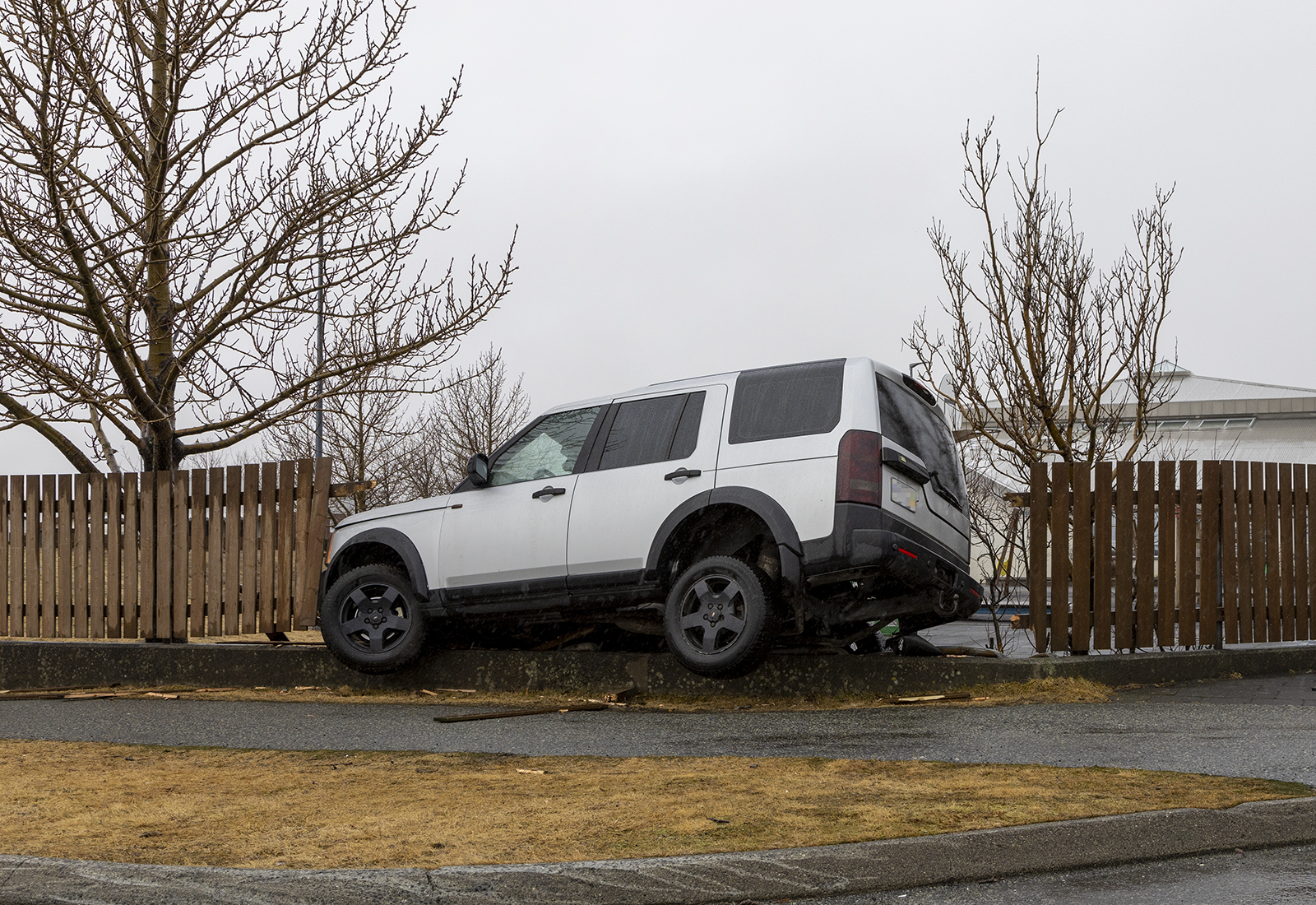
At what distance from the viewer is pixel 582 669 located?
28.6 feet

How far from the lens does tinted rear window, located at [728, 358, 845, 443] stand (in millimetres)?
7441

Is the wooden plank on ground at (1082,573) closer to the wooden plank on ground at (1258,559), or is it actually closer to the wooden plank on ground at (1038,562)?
the wooden plank on ground at (1038,562)

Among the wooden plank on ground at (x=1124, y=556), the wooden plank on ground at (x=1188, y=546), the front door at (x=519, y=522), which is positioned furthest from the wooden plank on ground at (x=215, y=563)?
the wooden plank on ground at (x=1188, y=546)

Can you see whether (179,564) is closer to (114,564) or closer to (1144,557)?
(114,564)

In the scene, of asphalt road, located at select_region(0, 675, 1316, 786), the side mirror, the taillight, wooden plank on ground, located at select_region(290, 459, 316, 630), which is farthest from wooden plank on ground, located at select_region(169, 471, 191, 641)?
the taillight

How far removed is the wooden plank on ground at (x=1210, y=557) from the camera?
8.84 metres

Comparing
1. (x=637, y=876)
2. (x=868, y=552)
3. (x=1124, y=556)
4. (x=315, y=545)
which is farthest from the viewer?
(x=315, y=545)

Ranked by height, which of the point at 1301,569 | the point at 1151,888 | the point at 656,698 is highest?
the point at 1301,569

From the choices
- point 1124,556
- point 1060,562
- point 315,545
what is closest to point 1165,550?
point 1124,556

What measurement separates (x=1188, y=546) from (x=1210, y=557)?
0.94ft

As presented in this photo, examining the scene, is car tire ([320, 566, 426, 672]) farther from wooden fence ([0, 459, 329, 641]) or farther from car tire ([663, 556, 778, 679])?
car tire ([663, 556, 778, 679])

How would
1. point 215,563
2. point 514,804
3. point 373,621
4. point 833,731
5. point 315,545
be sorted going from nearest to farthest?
point 514,804, point 833,731, point 373,621, point 315,545, point 215,563

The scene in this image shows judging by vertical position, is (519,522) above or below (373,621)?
above

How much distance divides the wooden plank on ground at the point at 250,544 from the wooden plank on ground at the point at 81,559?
5.46ft
